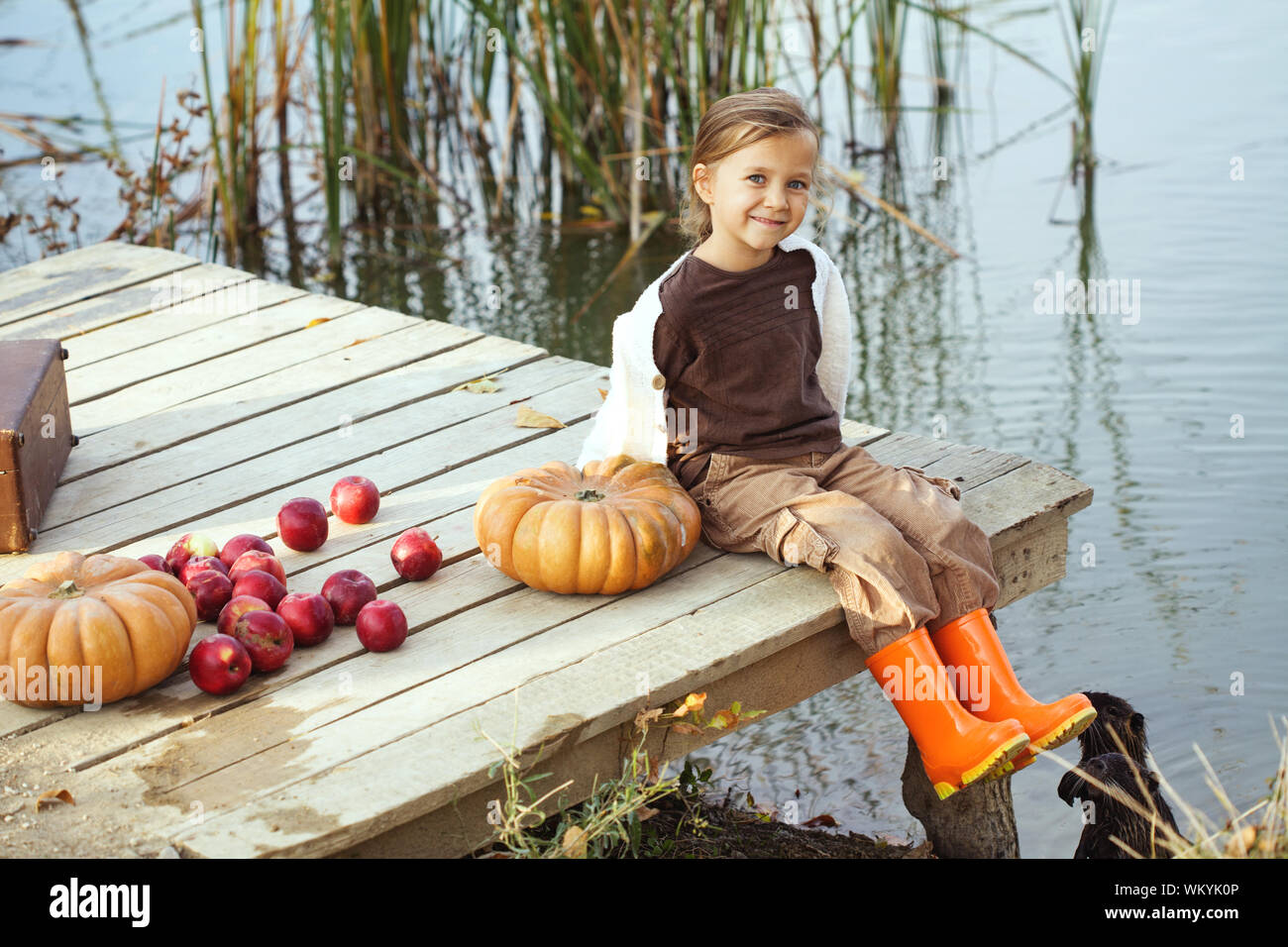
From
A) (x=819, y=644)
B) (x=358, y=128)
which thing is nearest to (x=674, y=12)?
(x=358, y=128)

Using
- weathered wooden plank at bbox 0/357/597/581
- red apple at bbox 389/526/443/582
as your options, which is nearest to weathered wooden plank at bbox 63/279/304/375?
weathered wooden plank at bbox 0/357/597/581

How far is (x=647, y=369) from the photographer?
106 inches

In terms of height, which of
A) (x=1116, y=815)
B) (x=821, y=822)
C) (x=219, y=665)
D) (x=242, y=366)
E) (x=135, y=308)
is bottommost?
(x=821, y=822)

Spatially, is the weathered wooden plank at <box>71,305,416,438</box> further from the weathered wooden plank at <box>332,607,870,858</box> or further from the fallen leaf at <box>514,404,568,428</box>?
the weathered wooden plank at <box>332,607,870,858</box>

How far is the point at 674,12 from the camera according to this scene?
5.64 m

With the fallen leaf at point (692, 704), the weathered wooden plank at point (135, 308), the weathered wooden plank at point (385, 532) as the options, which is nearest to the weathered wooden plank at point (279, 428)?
the weathered wooden plank at point (385, 532)

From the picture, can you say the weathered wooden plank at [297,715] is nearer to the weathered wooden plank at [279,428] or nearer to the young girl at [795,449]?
the young girl at [795,449]

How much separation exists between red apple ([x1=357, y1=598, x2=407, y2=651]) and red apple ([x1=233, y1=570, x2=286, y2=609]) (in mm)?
179

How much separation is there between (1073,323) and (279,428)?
2933 millimetres

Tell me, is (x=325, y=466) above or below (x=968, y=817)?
above

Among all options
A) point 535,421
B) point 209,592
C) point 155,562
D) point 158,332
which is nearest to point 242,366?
point 158,332

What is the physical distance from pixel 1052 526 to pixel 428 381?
156 centimetres

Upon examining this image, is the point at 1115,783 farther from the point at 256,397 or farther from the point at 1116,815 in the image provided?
the point at 256,397
